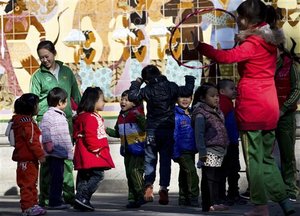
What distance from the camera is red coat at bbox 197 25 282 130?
31.8ft

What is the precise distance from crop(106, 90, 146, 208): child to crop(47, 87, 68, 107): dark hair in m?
0.69

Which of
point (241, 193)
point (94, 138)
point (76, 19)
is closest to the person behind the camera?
point (94, 138)

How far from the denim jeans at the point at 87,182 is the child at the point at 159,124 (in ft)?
1.94

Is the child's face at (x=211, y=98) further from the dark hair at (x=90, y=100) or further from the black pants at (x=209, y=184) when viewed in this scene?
the dark hair at (x=90, y=100)

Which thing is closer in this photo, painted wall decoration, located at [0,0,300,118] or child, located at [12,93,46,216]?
child, located at [12,93,46,216]

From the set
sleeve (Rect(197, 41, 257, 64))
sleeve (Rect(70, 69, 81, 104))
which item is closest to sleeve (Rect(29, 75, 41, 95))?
sleeve (Rect(70, 69, 81, 104))

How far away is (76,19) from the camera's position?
15.5 meters

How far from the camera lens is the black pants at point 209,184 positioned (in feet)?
38.1

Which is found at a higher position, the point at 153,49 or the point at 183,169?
the point at 153,49

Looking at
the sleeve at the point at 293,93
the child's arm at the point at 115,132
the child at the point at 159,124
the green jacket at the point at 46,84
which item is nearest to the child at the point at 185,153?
the child at the point at 159,124

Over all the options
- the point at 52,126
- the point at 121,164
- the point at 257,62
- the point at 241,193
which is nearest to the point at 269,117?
the point at 257,62

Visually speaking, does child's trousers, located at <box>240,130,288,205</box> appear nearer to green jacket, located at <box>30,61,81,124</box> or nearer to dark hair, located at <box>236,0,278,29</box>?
dark hair, located at <box>236,0,278,29</box>

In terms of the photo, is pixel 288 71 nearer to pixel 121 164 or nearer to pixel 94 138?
pixel 94 138

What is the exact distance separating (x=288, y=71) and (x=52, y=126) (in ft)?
8.91
